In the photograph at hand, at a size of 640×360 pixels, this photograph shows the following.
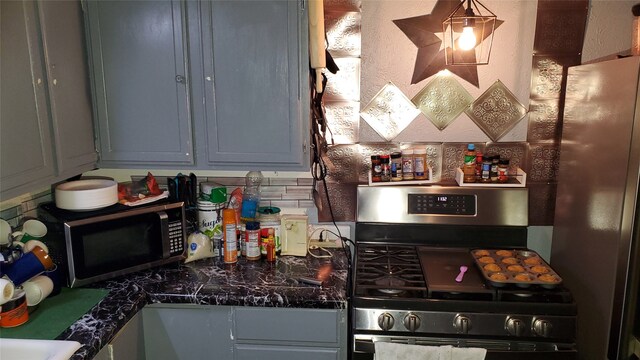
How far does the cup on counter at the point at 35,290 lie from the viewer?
1.75 m

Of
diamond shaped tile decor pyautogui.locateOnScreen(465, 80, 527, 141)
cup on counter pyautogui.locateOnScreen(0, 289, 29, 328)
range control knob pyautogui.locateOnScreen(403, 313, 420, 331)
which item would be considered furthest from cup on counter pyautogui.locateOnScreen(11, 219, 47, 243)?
diamond shaped tile decor pyautogui.locateOnScreen(465, 80, 527, 141)

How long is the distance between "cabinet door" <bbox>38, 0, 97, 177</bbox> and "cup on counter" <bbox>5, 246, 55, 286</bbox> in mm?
351

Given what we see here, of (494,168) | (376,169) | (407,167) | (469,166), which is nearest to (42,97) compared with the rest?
(376,169)

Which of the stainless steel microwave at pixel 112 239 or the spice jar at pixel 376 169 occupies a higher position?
the spice jar at pixel 376 169

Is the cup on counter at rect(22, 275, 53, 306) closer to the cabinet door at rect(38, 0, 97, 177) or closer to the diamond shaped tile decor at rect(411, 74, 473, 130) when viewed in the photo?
the cabinet door at rect(38, 0, 97, 177)

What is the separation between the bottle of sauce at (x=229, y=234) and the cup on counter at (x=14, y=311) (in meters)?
0.81

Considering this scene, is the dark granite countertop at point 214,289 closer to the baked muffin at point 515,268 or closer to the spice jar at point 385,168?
the spice jar at point 385,168

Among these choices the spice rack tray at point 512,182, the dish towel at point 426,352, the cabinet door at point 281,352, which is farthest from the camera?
the spice rack tray at point 512,182

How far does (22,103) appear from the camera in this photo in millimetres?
1735

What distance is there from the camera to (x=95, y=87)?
2166mm

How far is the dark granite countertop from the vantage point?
1.77 meters

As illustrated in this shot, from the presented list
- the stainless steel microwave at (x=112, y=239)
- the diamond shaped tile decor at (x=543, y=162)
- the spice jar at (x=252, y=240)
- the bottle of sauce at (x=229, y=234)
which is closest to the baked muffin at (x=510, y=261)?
the diamond shaped tile decor at (x=543, y=162)

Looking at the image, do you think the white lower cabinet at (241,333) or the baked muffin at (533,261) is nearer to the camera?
the white lower cabinet at (241,333)

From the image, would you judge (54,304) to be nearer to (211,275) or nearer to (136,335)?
(136,335)
